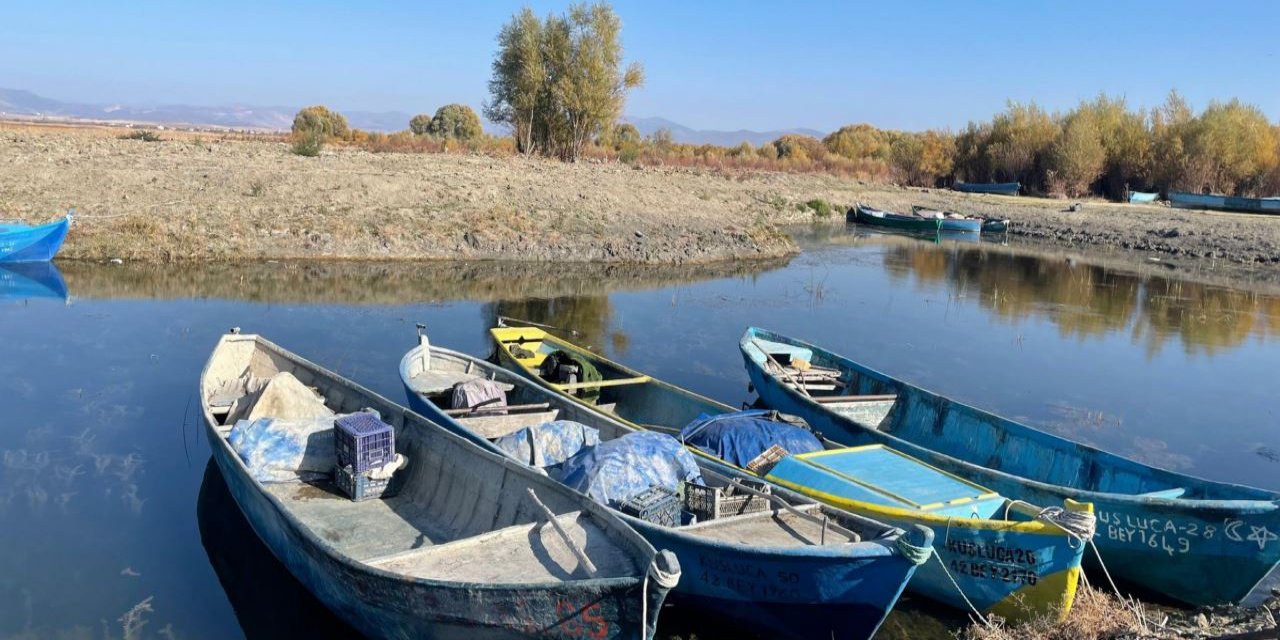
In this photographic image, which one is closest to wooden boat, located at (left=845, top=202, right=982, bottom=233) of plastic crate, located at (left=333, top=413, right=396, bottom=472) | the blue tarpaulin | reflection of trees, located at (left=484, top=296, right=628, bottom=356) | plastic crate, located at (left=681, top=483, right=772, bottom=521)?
reflection of trees, located at (left=484, top=296, right=628, bottom=356)

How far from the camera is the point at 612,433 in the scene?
10.5m

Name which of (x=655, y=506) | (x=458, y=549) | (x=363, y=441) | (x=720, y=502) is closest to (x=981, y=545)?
(x=720, y=502)

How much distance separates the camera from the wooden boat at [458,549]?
6363 millimetres

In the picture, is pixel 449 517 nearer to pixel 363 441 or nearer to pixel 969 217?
pixel 363 441

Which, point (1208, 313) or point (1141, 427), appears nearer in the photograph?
point (1141, 427)

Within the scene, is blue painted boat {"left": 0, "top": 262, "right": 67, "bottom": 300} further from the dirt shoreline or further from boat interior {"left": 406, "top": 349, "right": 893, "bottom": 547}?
boat interior {"left": 406, "top": 349, "right": 893, "bottom": 547}

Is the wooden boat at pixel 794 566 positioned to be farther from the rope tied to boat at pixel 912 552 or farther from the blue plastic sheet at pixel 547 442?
the blue plastic sheet at pixel 547 442

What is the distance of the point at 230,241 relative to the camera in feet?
85.4

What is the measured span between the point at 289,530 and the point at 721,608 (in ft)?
12.3

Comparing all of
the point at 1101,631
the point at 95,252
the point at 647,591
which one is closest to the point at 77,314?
the point at 95,252

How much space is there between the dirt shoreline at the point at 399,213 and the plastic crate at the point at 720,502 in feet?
67.0

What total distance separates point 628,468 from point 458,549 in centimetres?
207

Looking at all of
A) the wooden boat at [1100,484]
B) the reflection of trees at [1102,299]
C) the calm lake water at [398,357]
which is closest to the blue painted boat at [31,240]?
the calm lake water at [398,357]

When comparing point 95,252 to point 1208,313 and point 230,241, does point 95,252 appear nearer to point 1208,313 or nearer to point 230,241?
point 230,241
